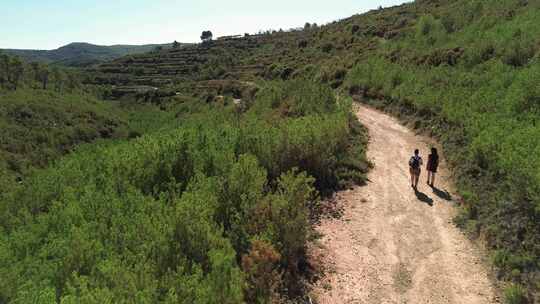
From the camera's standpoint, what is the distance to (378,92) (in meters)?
29.7

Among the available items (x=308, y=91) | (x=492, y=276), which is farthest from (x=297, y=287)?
(x=308, y=91)

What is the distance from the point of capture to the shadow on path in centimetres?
1370

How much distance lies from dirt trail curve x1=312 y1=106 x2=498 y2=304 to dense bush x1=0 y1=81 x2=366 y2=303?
0.99 metres

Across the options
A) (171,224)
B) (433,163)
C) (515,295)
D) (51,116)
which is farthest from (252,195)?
(51,116)

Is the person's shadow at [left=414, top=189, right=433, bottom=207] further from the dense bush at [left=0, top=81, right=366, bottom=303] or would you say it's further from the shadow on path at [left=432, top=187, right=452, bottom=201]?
the dense bush at [left=0, top=81, right=366, bottom=303]

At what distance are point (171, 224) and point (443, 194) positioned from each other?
381 inches

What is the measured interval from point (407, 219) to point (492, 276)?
318 cm

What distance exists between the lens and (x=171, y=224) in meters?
8.12

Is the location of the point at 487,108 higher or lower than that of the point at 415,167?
higher

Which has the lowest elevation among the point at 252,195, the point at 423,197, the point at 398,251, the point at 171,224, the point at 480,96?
the point at 398,251

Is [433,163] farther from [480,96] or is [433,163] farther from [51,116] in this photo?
[51,116]

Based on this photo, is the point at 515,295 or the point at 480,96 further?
the point at 480,96

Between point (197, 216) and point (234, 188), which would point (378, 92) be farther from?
point (197, 216)

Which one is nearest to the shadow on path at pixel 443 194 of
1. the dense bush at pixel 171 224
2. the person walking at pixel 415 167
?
the person walking at pixel 415 167
